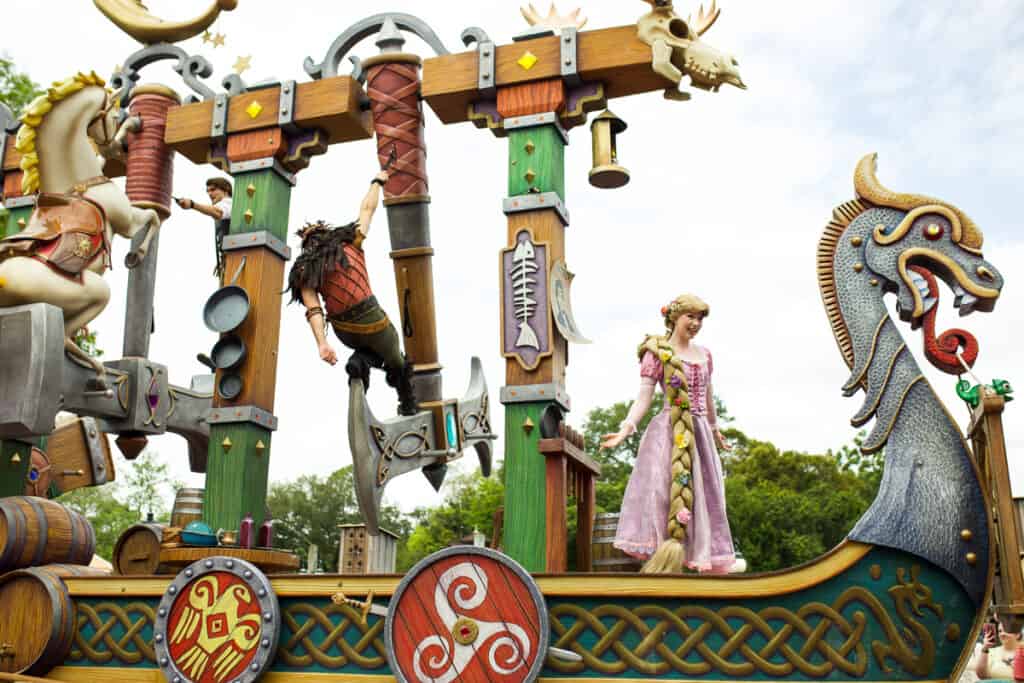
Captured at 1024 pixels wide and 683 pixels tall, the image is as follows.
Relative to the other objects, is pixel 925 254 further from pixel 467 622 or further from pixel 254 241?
pixel 254 241

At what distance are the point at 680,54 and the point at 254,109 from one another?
10.1 ft

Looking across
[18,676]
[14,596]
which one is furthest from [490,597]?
[14,596]

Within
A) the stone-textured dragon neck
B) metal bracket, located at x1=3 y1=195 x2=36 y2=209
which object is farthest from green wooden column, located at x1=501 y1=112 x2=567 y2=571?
metal bracket, located at x1=3 y1=195 x2=36 y2=209

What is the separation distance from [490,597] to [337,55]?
14.3ft

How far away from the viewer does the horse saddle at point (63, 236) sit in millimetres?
6137

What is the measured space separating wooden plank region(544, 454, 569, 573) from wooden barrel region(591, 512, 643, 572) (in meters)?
0.23

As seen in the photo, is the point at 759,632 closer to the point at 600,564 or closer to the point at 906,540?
the point at 906,540

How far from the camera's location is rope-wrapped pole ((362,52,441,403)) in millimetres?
6980

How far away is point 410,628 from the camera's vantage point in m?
4.73

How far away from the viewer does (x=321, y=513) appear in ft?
127

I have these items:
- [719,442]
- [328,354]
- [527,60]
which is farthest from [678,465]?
[527,60]

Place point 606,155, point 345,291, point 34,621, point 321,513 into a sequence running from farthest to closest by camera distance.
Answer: point 321,513 → point 345,291 → point 606,155 → point 34,621

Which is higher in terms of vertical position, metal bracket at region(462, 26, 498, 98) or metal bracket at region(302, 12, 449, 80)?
metal bracket at region(302, 12, 449, 80)

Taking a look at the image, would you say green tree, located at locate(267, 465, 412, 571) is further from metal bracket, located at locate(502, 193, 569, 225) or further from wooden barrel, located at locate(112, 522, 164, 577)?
metal bracket, located at locate(502, 193, 569, 225)
